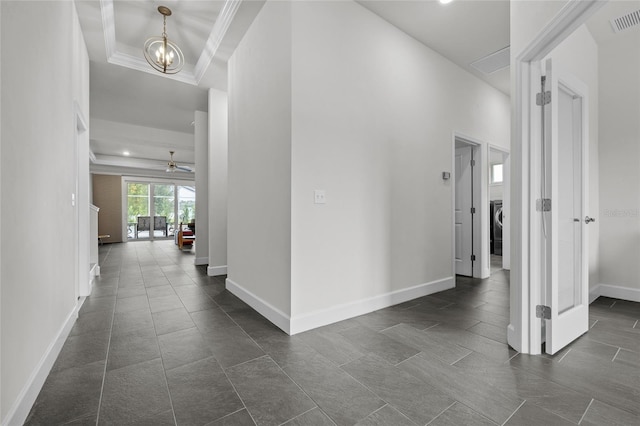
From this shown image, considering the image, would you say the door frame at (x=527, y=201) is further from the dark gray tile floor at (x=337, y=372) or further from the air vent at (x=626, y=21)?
the air vent at (x=626, y=21)

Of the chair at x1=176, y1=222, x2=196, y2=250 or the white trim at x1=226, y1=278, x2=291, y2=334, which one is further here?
the chair at x1=176, y1=222, x2=196, y2=250

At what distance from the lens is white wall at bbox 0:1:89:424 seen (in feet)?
4.33

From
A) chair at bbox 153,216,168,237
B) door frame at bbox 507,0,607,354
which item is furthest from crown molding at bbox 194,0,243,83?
chair at bbox 153,216,168,237

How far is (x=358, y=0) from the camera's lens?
9.19ft

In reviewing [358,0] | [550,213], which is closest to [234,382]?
[550,213]

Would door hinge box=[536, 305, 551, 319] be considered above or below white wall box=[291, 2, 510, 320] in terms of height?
below

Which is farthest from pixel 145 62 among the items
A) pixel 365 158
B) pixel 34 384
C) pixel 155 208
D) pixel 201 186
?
pixel 155 208

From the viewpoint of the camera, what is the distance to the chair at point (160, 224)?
1119 cm

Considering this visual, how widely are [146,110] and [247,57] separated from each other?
349 centimetres

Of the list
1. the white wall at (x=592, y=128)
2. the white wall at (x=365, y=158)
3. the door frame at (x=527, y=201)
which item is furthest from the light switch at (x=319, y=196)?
the white wall at (x=592, y=128)

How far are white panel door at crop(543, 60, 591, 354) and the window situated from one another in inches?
242

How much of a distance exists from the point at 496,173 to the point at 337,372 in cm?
815

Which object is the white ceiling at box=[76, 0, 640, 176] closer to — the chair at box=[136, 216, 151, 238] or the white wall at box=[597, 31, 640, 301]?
the white wall at box=[597, 31, 640, 301]

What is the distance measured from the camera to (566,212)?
88.4 inches
